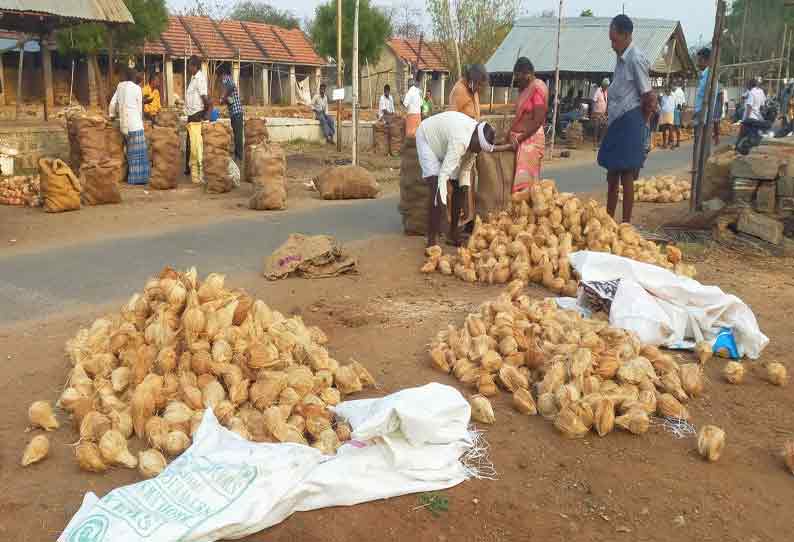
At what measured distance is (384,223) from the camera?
26.2ft

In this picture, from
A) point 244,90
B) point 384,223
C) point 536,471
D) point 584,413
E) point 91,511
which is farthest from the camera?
point 244,90

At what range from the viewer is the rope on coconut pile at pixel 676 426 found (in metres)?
3.09

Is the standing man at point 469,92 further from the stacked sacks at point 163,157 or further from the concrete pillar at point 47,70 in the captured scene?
the concrete pillar at point 47,70

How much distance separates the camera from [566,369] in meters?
3.33

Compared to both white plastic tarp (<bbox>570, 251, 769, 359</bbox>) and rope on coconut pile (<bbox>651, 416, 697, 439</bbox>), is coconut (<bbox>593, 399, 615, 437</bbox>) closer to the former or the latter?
rope on coconut pile (<bbox>651, 416, 697, 439</bbox>)

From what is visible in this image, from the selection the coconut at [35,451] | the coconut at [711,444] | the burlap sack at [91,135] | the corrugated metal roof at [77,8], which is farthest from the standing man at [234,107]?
the coconut at [711,444]

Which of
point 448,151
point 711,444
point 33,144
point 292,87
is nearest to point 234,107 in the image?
point 33,144

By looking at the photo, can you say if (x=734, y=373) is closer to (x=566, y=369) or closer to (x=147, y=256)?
(x=566, y=369)

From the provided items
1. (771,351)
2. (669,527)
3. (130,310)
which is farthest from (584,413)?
(130,310)

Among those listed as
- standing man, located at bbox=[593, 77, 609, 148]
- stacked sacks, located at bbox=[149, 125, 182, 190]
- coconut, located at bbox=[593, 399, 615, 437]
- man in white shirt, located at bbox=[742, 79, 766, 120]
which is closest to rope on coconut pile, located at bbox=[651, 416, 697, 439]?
coconut, located at bbox=[593, 399, 615, 437]

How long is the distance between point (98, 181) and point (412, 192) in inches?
164

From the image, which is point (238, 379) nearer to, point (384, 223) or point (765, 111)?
point (384, 223)

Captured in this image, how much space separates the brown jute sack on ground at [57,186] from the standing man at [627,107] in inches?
236

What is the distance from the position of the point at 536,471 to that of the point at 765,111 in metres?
17.4
